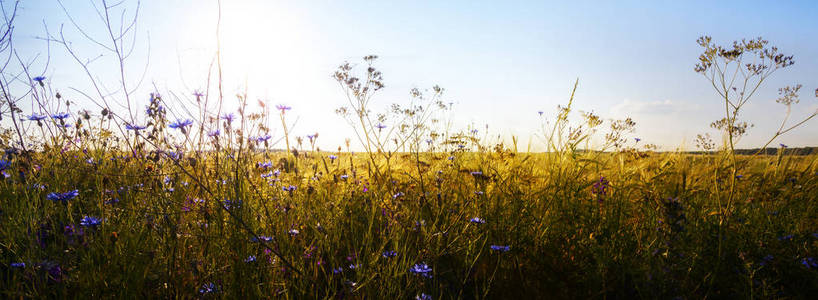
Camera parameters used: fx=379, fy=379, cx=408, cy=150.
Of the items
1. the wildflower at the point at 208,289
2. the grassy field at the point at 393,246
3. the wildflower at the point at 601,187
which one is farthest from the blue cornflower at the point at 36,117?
the wildflower at the point at 601,187

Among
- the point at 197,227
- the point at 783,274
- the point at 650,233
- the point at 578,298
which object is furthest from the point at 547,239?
the point at 197,227

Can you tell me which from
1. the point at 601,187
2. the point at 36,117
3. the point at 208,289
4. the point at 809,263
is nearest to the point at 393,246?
the point at 208,289

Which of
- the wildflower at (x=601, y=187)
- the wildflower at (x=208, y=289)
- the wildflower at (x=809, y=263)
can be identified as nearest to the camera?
the wildflower at (x=208, y=289)

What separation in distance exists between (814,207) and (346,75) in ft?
12.2

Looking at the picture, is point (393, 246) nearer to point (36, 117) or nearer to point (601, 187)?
point (601, 187)

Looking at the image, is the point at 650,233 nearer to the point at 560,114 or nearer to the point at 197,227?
the point at 560,114

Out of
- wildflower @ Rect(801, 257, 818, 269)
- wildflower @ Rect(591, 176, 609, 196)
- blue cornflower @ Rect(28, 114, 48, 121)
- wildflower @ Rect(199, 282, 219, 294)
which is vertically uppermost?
blue cornflower @ Rect(28, 114, 48, 121)

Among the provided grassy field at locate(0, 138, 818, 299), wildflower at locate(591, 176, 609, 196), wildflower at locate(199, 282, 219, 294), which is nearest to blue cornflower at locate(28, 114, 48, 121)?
grassy field at locate(0, 138, 818, 299)

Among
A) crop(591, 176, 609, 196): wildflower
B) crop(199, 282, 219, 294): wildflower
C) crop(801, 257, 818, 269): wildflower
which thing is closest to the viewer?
crop(199, 282, 219, 294): wildflower

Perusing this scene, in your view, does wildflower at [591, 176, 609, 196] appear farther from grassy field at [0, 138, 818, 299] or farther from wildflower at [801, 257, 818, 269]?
wildflower at [801, 257, 818, 269]

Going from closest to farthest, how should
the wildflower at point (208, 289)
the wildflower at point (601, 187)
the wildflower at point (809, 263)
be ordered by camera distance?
the wildflower at point (208, 289)
the wildflower at point (809, 263)
the wildflower at point (601, 187)

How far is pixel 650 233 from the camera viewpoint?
7.41 feet

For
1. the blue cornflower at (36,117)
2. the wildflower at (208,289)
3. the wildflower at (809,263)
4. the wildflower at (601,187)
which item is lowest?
the wildflower at (208,289)

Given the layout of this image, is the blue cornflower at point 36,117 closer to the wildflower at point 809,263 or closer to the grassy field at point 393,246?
the grassy field at point 393,246
